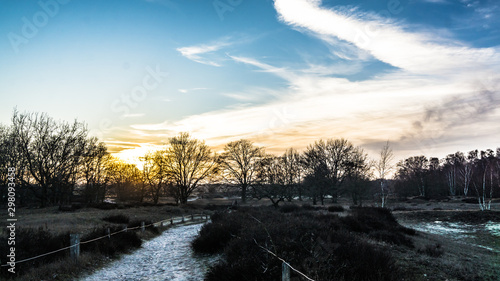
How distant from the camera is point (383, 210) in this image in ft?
74.6

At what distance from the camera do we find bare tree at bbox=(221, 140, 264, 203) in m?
54.3

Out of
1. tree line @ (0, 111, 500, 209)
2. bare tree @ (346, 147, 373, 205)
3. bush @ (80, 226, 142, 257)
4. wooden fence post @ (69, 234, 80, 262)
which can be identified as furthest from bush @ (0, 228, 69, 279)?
bare tree @ (346, 147, 373, 205)

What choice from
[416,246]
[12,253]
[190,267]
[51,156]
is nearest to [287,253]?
[190,267]

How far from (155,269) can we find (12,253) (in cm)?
402

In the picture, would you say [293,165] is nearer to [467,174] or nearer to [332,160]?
[332,160]

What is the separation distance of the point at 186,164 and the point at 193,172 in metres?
1.85

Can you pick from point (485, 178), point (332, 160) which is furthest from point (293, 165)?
point (485, 178)

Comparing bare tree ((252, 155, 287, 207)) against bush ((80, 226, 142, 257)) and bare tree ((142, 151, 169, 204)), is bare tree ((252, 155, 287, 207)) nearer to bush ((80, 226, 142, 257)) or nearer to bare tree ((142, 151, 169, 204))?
bare tree ((142, 151, 169, 204))

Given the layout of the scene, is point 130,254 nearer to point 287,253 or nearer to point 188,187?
point 287,253

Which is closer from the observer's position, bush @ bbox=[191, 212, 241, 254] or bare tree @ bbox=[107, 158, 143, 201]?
bush @ bbox=[191, 212, 241, 254]

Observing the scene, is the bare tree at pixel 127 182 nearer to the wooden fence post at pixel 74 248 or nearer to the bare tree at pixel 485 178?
the wooden fence post at pixel 74 248

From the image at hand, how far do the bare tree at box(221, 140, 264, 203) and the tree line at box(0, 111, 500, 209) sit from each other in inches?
7.6

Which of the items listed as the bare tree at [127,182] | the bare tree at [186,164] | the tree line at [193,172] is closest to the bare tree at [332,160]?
the tree line at [193,172]

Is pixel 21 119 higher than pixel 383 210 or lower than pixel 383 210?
higher
